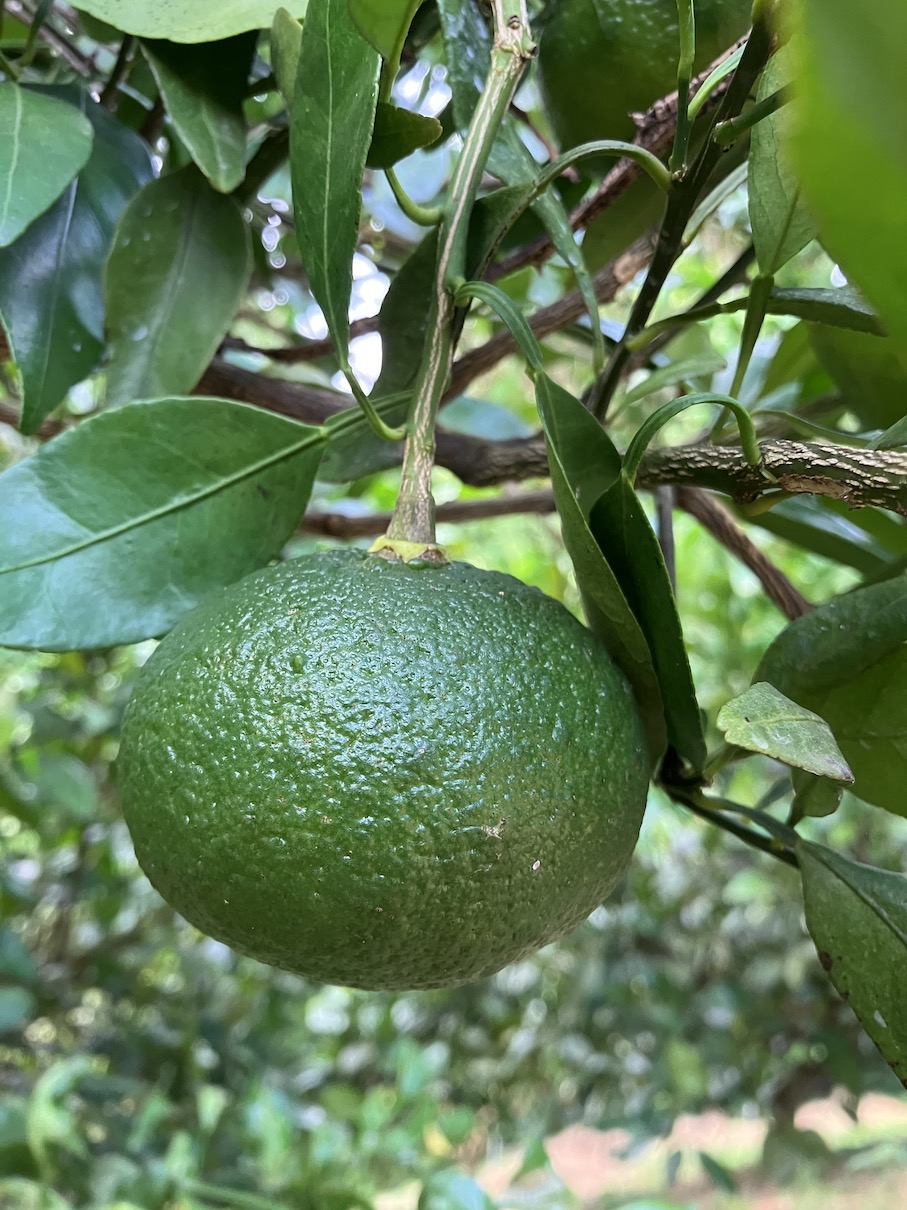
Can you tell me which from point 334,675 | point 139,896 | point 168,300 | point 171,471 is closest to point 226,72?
point 168,300

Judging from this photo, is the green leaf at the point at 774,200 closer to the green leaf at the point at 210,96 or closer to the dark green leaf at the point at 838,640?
the dark green leaf at the point at 838,640

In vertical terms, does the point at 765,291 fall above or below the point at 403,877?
above

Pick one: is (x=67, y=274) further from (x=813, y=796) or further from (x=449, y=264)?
(x=813, y=796)

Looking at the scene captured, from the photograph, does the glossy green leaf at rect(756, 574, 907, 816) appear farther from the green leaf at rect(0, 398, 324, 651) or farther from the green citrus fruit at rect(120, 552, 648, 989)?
the green leaf at rect(0, 398, 324, 651)

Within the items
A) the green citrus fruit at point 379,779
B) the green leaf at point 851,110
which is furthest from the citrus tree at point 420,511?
the green leaf at point 851,110

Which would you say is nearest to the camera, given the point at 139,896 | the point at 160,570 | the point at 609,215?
the point at 160,570

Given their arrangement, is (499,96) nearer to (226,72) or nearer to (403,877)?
(226,72)

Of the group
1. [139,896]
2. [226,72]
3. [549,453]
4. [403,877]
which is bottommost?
[139,896]

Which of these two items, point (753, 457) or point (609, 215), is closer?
point (753, 457)
